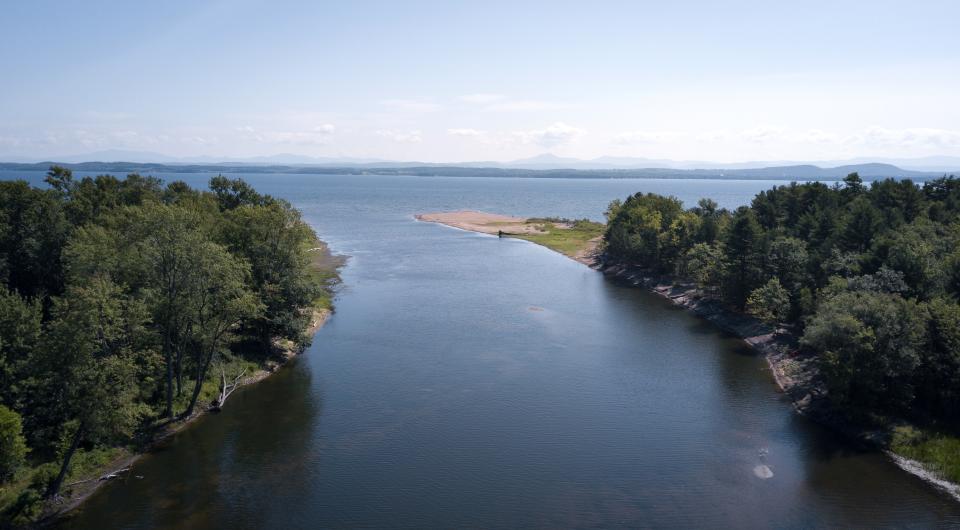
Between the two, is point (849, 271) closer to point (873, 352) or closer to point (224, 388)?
point (873, 352)

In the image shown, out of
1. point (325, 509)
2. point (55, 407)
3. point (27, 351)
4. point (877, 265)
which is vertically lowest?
point (325, 509)

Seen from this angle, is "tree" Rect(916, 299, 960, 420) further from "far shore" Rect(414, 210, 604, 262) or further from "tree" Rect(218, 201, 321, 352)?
"far shore" Rect(414, 210, 604, 262)

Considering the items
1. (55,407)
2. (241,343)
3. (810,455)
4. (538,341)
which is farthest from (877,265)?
(55,407)

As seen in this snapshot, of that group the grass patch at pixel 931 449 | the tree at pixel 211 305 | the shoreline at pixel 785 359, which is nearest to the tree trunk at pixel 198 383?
the tree at pixel 211 305

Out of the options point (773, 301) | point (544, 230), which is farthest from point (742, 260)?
point (544, 230)

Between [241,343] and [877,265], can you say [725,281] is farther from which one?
[241,343]

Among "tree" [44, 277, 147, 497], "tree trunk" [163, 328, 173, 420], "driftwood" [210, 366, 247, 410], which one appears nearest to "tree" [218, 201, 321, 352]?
"driftwood" [210, 366, 247, 410]

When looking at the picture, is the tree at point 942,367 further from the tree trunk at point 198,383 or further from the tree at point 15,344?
the tree at point 15,344
